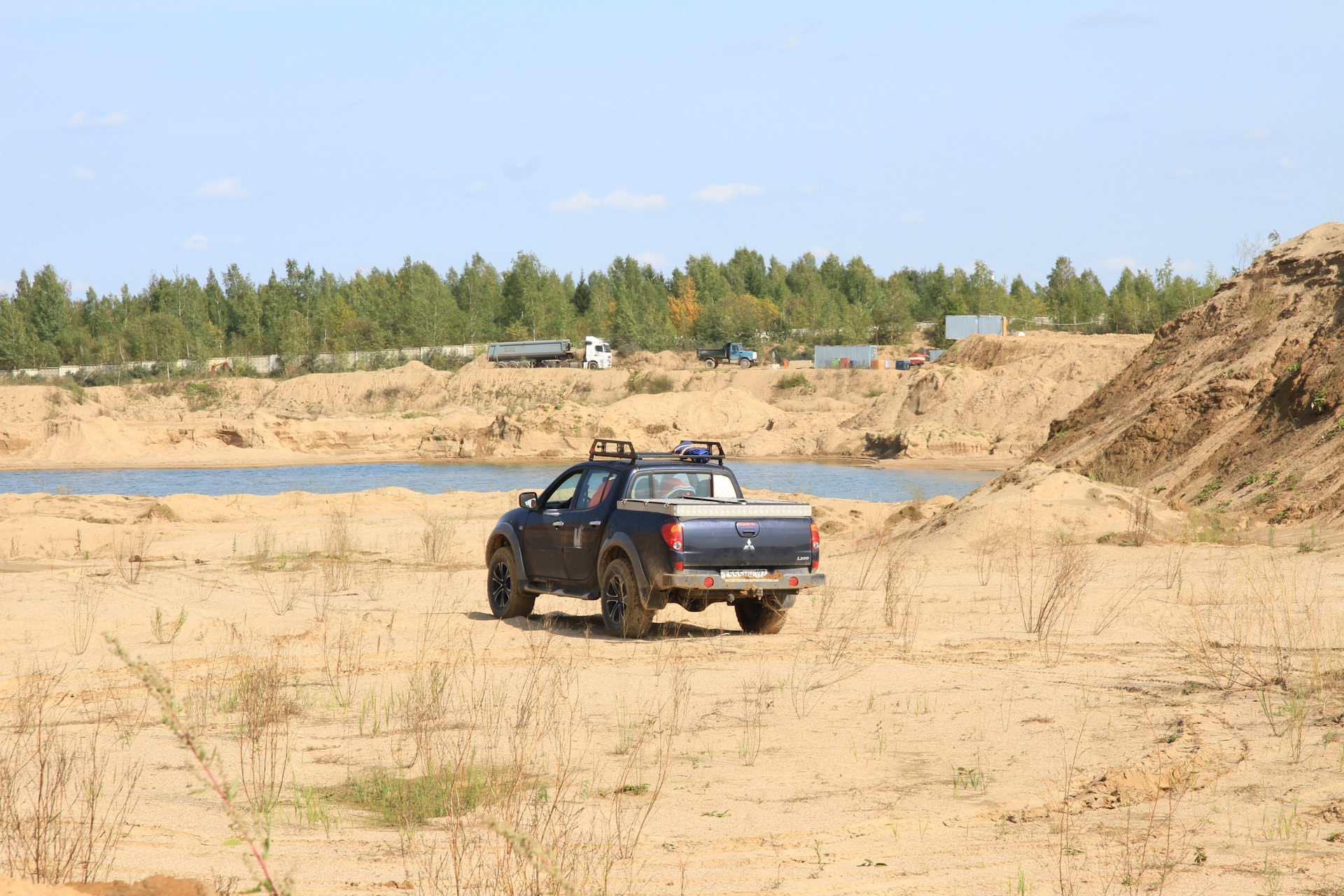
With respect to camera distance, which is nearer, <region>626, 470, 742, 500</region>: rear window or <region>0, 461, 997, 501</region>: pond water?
<region>626, 470, 742, 500</region>: rear window

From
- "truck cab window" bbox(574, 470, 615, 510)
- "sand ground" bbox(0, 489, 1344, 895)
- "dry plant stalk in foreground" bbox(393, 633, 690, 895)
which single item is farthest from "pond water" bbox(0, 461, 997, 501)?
"dry plant stalk in foreground" bbox(393, 633, 690, 895)

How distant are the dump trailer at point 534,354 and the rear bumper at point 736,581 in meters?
77.4

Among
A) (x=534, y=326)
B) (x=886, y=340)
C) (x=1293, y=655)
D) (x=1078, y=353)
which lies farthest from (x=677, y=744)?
(x=534, y=326)

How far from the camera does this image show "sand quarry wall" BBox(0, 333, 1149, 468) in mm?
54969

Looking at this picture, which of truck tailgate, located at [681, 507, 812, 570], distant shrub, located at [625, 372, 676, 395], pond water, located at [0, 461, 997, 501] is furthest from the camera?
distant shrub, located at [625, 372, 676, 395]

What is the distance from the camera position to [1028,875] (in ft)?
16.1

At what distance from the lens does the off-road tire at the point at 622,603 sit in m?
10.8

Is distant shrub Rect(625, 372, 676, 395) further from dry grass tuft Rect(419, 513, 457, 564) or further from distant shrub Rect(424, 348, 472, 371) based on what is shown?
dry grass tuft Rect(419, 513, 457, 564)

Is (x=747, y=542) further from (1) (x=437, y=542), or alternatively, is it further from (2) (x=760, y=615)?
(1) (x=437, y=542)

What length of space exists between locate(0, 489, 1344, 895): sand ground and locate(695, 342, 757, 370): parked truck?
71336mm

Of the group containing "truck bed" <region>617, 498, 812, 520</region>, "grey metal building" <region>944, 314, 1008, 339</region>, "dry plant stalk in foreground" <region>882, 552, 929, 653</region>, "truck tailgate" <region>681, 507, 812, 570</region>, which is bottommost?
"dry plant stalk in foreground" <region>882, 552, 929, 653</region>

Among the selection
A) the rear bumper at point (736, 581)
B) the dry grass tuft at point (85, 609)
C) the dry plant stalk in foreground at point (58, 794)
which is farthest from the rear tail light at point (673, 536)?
the dry grass tuft at point (85, 609)

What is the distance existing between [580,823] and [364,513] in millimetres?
22419

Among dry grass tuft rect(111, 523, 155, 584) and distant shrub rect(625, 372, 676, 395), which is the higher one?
distant shrub rect(625, 372, 676, 395)
